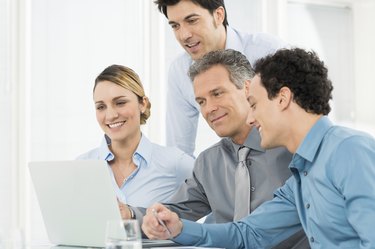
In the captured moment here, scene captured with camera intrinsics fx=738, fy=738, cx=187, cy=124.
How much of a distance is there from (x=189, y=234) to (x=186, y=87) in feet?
4.70

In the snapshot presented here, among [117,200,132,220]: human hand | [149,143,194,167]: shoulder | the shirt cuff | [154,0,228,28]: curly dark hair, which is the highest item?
[154,0,228,28]: curly dark hair

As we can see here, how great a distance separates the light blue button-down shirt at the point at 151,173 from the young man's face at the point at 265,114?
982 mm

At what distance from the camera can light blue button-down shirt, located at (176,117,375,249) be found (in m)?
1.91

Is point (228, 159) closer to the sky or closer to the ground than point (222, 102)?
closer to the ground

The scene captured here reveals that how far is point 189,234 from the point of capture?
7.66 feet

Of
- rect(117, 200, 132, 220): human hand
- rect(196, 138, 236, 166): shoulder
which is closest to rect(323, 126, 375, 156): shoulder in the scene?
rect(196, 138, 236, 166): shoulder

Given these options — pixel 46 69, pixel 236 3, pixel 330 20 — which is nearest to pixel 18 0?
pixel 46 69

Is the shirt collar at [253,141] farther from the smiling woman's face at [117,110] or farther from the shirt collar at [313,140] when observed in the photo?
the smiling woman's face at [117,110]

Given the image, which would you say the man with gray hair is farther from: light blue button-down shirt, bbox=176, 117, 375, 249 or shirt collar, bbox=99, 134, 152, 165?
shirt collar, bbox=99, 134, 152, 165

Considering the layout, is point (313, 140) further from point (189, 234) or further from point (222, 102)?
point (222, 102)

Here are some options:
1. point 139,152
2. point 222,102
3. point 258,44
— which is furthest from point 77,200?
point 258,44

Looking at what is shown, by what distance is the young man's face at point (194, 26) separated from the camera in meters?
3.32

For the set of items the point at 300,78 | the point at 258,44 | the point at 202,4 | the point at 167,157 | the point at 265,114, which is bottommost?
the point at 167,157

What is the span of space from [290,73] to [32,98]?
3329mm
